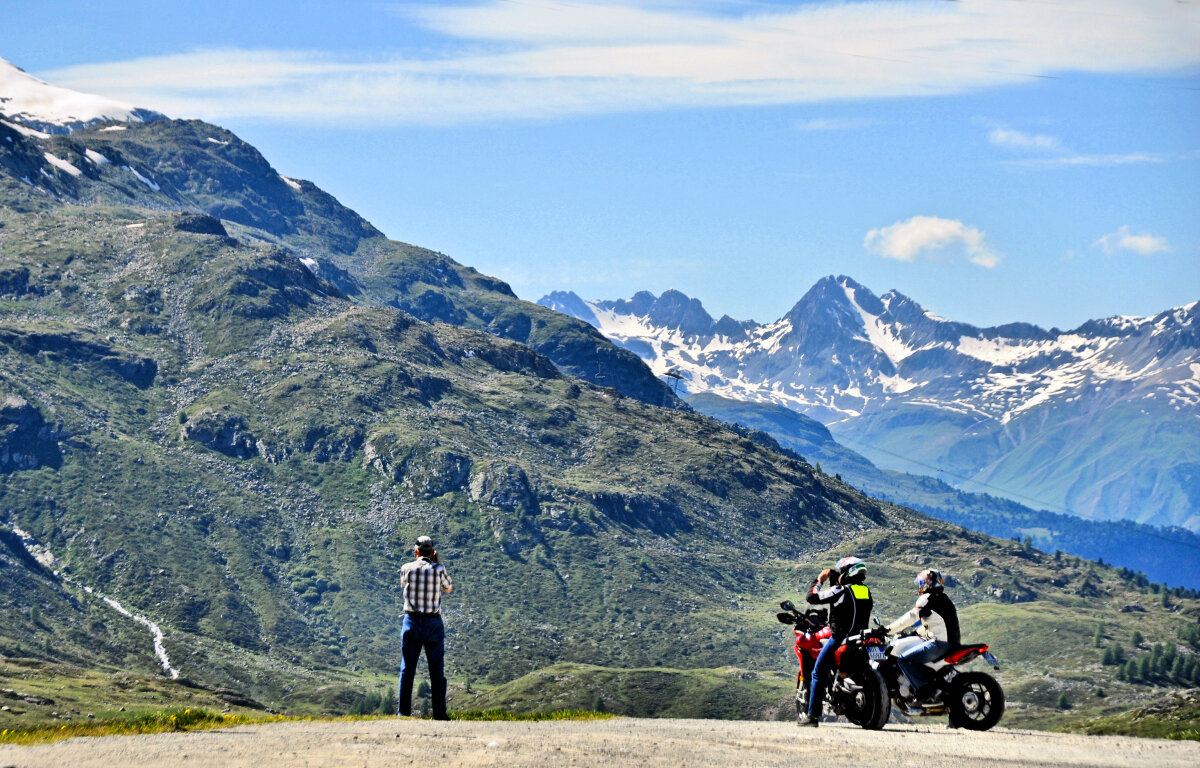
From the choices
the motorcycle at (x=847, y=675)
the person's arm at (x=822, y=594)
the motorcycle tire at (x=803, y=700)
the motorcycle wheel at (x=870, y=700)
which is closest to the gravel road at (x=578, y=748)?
the motorcycle wheel at (x=870, y=700)

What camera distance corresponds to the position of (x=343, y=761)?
122ft

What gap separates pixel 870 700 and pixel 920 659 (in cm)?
255

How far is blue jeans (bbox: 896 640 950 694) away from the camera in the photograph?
48.4 metres

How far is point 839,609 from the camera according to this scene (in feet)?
157

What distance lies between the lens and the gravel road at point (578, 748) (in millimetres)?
37312

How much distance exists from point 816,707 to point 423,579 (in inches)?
582

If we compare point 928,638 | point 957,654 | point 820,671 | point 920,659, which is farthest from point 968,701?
point 820,671

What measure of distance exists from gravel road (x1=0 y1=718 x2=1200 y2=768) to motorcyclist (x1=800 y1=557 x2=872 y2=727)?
1396mm

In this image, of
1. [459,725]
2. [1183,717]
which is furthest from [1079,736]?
[1183,717]

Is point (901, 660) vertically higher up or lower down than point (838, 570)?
lower down

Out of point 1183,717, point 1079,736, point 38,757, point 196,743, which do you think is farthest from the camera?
point 1183,717

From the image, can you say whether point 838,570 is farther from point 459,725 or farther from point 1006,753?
point 459,725

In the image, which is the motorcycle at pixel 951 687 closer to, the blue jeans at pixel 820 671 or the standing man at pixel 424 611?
the blue jeans at pixel 820 671

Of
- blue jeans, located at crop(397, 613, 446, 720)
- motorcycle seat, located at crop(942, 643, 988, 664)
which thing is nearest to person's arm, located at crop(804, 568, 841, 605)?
motorcycle seat, located at crop(942, 643, 988, 664)
